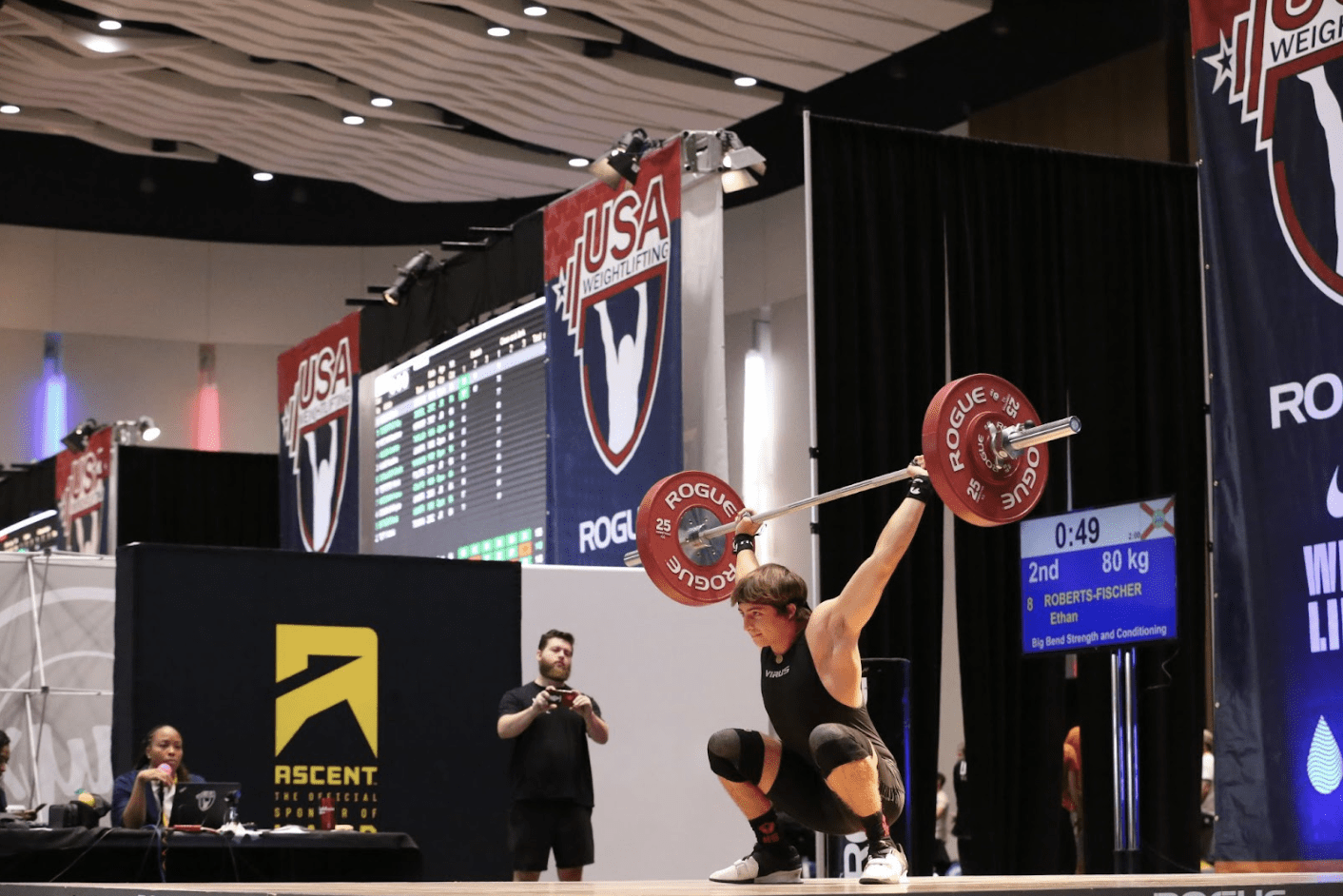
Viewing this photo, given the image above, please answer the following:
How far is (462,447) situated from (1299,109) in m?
5.56

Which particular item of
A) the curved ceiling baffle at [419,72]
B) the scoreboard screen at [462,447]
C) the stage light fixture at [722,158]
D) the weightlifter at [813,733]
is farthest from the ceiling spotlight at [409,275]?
the weightlifter at [813,733]

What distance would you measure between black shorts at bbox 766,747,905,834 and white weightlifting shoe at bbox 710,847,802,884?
99 mm

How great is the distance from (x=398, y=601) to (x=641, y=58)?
4.85 metres

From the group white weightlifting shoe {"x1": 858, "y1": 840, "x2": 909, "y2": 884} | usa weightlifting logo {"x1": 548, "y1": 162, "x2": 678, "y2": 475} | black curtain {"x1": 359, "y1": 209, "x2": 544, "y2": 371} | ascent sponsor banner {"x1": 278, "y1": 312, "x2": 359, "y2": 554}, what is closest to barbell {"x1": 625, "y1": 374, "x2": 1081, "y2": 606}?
white weightlifting shoe {"x1": 858, "y1": 840, "x2": 909, "y2": 884}

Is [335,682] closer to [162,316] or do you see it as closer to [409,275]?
[409,275]

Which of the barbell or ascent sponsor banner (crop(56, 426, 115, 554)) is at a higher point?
ascent sponsor banner (crop(56, 426, 115, 554))

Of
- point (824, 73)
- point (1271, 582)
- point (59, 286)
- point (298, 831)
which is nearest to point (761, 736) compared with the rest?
point (1271, 582)

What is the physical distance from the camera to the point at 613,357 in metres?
8.05

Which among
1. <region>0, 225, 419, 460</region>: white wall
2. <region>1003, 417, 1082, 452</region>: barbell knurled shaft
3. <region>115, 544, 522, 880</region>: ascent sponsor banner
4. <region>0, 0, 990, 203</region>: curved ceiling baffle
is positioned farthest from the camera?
<region>0, 225, 419, 460</region>: white wall

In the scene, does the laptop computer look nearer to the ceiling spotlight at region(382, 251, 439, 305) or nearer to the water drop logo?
the water drop logo

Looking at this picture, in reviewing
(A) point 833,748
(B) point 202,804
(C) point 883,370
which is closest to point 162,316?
(C) point 883,370

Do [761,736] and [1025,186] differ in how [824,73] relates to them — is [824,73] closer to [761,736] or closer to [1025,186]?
[1025,186]

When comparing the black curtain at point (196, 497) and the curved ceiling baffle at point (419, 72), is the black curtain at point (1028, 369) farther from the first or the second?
the black curtain at point (196, 497)

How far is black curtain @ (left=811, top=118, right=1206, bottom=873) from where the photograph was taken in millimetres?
7496
